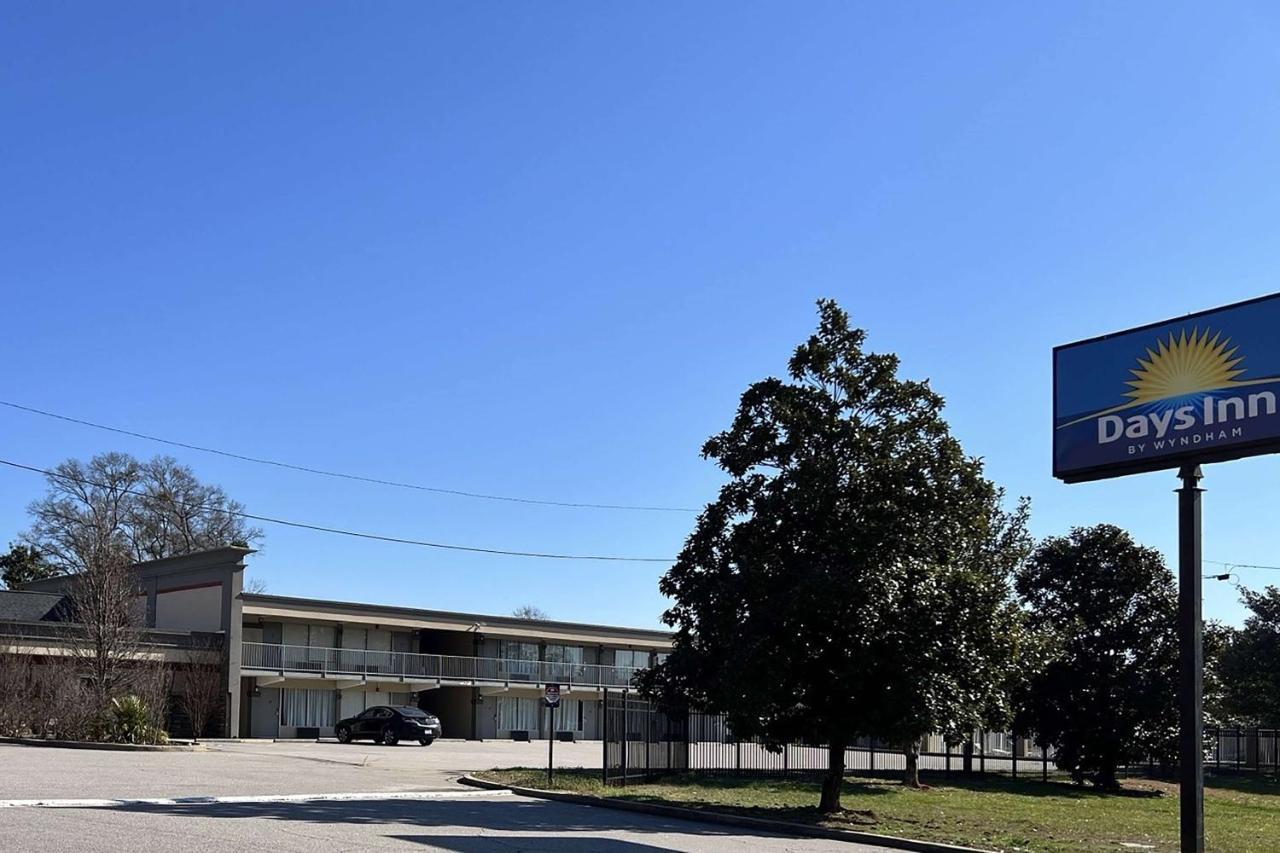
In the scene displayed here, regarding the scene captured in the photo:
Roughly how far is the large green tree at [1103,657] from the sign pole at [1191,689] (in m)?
17.8

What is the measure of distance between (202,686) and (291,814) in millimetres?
28673

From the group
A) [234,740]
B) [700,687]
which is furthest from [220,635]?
[700,687]

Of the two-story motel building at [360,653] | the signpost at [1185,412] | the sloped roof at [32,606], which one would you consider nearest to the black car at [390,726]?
the two-story motel building at [360,653]

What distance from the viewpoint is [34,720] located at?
3700 centimetres

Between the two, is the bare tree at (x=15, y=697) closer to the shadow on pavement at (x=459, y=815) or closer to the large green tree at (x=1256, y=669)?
the shadow on pavement at (x=459, y=815)

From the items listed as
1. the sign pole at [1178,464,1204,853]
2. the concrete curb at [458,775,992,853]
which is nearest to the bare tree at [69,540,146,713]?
the concrete curb at [458,775,992,853]

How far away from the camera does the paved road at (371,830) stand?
1413 cm

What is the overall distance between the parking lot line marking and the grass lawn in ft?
8.37

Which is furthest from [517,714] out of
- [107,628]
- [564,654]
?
[107,628]

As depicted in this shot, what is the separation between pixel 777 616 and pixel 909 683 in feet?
7.81

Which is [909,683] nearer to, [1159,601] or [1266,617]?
[1159,601]

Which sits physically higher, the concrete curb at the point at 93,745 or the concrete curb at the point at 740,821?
the concrete curb at the point at 740,821

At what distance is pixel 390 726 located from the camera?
150 ft

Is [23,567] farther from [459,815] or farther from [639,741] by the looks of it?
[459,815]
